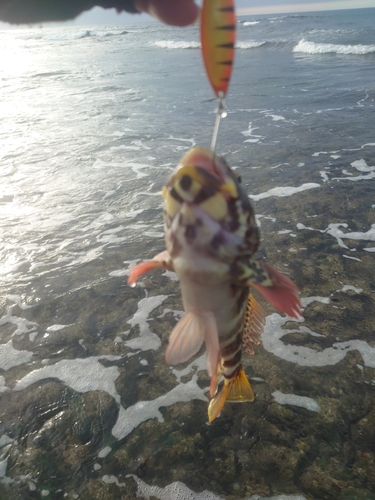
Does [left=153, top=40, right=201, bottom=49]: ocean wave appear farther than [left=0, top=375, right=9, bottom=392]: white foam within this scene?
Yes

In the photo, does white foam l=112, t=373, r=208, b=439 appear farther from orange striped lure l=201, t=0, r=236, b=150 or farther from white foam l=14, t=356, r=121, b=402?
orange striped lure l=201, t=0, r=236, b=150

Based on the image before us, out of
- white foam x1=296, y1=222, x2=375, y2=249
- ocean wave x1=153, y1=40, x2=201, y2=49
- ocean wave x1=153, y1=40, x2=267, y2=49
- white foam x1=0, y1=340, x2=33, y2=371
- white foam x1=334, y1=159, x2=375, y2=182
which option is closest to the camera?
white foam x1=0, y1=340, x2=33, y2=371

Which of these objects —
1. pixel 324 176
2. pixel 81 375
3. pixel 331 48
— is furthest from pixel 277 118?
pixel 331 48

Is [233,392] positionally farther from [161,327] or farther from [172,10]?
[172,10]

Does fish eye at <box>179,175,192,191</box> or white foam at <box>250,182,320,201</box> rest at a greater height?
fish eye at <box>179,175,192,191</box>

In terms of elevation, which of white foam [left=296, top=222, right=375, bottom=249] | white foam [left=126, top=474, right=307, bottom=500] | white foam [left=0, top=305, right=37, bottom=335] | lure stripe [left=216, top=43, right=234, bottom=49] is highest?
lure stripe [left=216, top=43, right=234, bottom=49]

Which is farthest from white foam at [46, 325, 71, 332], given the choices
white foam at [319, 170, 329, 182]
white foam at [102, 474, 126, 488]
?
white foam at [319, 170, 329, 182]

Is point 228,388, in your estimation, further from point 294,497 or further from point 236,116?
point 236,116
